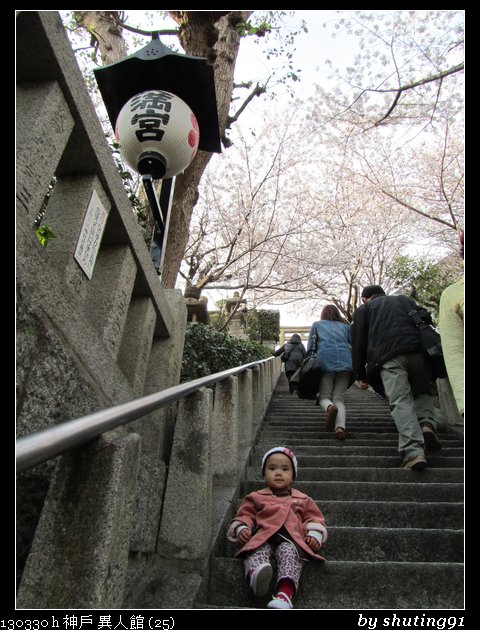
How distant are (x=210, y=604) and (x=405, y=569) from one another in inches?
38.6

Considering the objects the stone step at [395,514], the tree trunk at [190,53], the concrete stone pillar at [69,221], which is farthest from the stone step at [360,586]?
the tree trunk at [190,53]

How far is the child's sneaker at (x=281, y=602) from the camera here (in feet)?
5.95

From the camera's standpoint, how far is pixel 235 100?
295 inches

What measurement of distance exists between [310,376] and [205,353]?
2.30 m

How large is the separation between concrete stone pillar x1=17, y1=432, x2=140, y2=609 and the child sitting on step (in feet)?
3.08

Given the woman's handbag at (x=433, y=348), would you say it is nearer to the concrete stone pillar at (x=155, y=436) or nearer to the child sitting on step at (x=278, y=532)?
the child sitting on step at (x=278, y=532)

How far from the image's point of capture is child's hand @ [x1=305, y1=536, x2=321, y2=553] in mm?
2217

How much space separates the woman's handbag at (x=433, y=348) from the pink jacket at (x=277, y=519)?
1.88m

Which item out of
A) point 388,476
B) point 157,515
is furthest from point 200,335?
point 157,515

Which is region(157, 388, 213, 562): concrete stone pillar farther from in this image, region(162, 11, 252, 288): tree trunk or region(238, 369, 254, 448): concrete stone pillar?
region(162, 11, 252, 288): tree trunk

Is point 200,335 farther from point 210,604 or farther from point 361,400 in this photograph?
point 210,604

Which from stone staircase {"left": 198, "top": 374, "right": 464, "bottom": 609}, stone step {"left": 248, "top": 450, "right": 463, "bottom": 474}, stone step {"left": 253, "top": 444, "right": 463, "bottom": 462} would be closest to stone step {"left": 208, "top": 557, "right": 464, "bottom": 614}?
stone staircase {"left": 198, "top": 374, "right": 464, "bottom": 609}

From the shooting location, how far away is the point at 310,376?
5043mm

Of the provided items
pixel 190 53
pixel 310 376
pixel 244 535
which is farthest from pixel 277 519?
pixel 190 53
